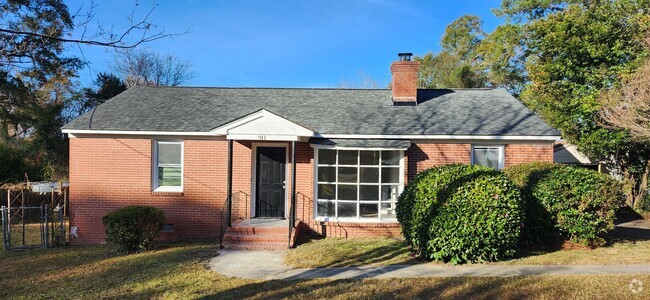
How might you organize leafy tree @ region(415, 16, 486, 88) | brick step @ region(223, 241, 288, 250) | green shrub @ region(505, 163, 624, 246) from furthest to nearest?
leafy tree @ region(415, 16, 486, 88) < brick step @ region(223, 241, 288, 250) < green shrub @ region(505, 163, 624, 246)

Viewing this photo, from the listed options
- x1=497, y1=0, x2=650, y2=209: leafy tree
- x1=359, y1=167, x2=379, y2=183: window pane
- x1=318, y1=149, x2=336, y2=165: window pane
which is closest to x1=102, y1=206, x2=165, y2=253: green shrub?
x1=318, y1=149, x2=336, y2=165: window pane

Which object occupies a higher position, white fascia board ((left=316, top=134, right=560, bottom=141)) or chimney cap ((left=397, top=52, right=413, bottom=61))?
chimney cap ((left=397, top=52, right=413, bottom=61))

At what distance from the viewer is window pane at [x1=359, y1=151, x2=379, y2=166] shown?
11492 millimetres

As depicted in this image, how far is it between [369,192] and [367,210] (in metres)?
0.51

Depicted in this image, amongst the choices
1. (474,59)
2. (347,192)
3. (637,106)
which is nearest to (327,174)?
(347,192)

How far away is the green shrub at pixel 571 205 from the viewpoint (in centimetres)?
851

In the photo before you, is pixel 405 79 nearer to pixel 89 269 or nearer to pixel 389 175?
pixel 389 175

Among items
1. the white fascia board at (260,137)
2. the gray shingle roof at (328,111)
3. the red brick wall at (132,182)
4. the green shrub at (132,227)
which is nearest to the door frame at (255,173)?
the red brick wall at (132,182)

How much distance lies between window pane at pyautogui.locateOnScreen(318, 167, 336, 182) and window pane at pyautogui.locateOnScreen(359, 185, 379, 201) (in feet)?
2.76

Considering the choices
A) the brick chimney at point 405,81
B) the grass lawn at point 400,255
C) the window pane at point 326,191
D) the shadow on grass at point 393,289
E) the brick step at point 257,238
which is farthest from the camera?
Result: the brick chimney at point 405,81

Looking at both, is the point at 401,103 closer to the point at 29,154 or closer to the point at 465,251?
the point at 465,251

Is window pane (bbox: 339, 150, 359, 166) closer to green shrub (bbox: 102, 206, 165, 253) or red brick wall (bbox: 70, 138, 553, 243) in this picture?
red brick wall (bbox: 70, 138, 553, 243)

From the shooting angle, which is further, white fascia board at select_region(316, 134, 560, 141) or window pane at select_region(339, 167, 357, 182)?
window pane at select_region(339, 167, 357, 182)

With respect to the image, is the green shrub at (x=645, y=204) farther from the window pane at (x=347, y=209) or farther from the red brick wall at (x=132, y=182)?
the red brick wall at (x=132, y=182)
